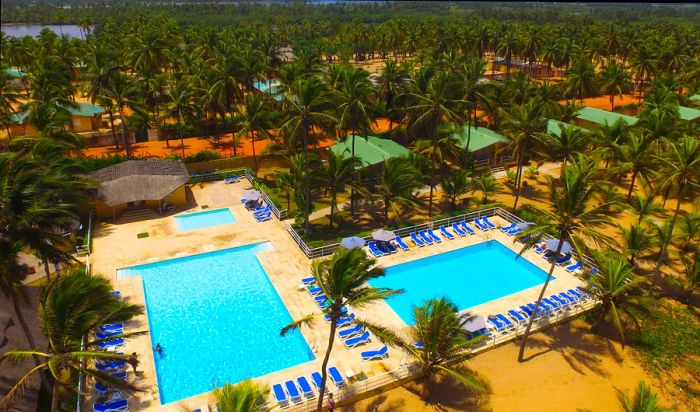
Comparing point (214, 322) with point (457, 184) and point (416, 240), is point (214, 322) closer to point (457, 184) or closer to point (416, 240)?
point (416, 240)

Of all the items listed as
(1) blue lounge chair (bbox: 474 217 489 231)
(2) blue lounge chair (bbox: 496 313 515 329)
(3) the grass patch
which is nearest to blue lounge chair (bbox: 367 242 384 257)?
(1) blue lounge chair (bbox: 474 217 489 231)

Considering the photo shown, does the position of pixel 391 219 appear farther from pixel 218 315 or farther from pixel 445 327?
pixel 445 327

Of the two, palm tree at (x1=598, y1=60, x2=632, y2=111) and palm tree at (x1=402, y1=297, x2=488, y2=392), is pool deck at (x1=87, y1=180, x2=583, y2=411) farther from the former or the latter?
palm tree at (x1=598, y1=60, x2=632, y2=111)

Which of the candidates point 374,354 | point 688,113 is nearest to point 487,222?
point 374,354

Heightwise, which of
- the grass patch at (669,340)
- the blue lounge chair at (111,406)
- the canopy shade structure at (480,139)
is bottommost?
the grass patch at (669,340)

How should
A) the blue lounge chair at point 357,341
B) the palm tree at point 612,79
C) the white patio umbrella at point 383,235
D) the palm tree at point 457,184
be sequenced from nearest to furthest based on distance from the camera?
1. the blue lounge chair at point 357,341
2. the white patio umbrella at point 383,235
3. the palm tree at point 457,184
4. the palm tree at point 612,79

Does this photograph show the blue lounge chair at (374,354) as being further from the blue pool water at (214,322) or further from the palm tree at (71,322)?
the palm tree at (71,322)

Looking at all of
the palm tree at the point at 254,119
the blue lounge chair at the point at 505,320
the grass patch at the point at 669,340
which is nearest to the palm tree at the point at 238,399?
the blue lounge chair at the point at 505,320
